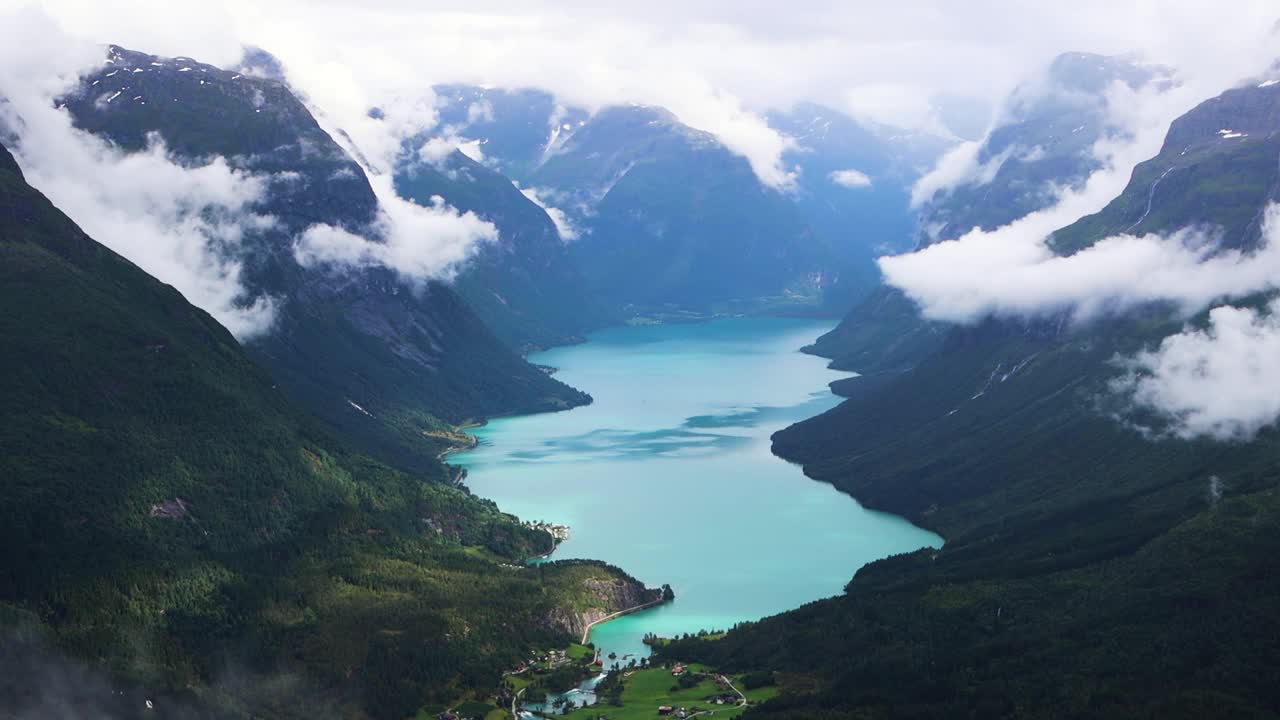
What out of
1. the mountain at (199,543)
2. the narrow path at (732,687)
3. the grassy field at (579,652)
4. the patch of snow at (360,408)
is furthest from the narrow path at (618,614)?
the patch of snow at (360,408)

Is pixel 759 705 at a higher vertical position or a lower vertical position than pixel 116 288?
lower

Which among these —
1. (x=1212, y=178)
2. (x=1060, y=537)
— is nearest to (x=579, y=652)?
(x=1060, y=537)

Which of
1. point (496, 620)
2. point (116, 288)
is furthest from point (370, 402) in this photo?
point (496, 620)

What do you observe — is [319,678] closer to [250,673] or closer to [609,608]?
[250,673]

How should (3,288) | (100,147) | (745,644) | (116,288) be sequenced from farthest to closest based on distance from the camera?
(100,147) < (116,288) < (3,288) < (745,644)

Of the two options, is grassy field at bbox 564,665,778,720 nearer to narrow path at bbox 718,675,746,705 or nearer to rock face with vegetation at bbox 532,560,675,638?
narrow path at bbox 718,675,746,705

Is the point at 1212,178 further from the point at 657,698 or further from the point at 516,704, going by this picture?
the point at 516,704

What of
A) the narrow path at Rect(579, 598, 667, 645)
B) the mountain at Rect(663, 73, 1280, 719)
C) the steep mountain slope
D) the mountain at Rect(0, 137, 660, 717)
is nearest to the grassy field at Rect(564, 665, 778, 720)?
the mountain at Rect(663, 73, 1280, 719)
